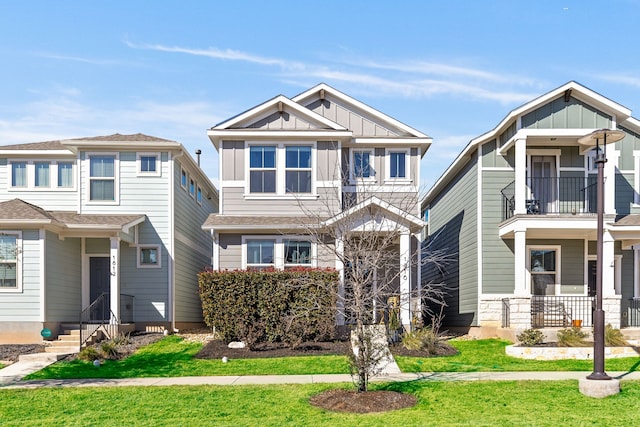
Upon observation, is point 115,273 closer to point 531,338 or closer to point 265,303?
point 265,303

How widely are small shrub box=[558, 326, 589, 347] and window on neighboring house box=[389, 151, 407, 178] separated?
705 centimetres

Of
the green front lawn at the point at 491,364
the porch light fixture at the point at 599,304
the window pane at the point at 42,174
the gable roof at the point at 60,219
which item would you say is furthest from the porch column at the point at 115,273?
the porch light fixture at the point at 599,304

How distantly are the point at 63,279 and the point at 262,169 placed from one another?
22.1 feet

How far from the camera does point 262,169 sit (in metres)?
18.7

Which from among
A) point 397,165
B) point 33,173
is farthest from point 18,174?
point 397,165

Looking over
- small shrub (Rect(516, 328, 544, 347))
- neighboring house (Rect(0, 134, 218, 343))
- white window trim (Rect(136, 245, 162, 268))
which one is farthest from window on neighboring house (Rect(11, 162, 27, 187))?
small shrub (Rect(516, 328, 544, 347))

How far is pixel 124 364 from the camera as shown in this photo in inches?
538

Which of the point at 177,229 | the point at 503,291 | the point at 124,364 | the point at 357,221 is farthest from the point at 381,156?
the point at 124,364

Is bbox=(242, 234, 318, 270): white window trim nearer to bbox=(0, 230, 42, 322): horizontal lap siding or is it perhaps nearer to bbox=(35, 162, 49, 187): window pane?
bbox=(0, 230, 42, 322): horizontal lap siding

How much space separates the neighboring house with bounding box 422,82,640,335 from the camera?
17625 mm

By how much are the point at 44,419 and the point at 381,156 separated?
13011mm

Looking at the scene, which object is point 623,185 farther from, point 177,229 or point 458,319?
point 177,229

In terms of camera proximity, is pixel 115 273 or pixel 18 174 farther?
pixel 18 174

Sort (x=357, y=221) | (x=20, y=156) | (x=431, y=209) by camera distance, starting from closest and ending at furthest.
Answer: (x=357, y=221)
(x=20, y=156)
(x=431, y=209)
